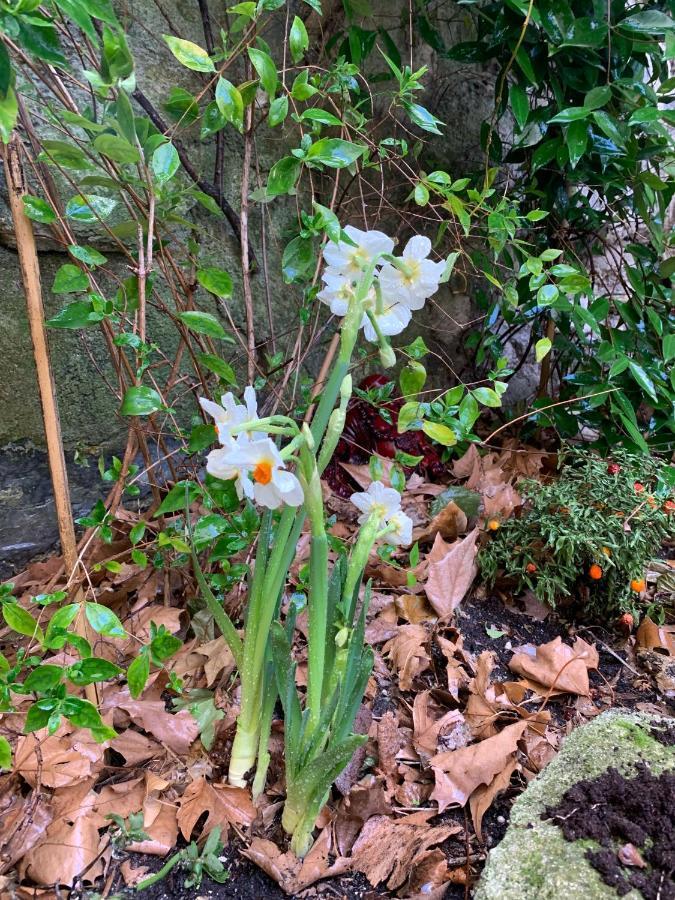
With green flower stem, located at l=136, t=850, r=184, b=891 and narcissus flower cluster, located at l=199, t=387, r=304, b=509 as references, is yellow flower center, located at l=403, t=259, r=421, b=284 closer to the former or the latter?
narcissus flower cluster, located at l=199, t=387, r=304, b=509

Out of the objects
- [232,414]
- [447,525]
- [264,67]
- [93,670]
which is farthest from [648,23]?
[93,670]

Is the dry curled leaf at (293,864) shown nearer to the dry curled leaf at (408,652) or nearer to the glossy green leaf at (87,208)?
the dry curled leaf at (408,652)

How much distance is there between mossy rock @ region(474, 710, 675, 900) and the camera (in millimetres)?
797

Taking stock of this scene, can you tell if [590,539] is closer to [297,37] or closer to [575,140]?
[575,140]

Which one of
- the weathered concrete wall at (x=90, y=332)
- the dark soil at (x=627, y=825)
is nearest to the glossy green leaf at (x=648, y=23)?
the weathered concrete wall at (x=90, y=332)

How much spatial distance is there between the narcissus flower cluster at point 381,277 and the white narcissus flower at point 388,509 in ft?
0.74

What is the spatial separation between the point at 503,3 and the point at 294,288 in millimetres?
1014

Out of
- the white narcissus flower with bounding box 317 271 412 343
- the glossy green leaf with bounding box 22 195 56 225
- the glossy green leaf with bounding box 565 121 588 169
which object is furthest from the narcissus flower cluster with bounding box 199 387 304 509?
the glossy green leaf with bounding box 565 121 588 169

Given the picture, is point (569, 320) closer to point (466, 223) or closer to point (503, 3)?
point (466, 223)

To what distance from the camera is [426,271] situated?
2.77 feet

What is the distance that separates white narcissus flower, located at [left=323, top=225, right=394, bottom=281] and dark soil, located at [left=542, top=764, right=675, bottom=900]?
0.87 meters

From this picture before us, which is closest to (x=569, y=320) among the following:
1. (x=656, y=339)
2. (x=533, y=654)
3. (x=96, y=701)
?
(x=656, y=339)

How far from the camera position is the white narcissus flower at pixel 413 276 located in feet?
2.76

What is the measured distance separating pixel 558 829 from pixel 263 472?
69 cm
